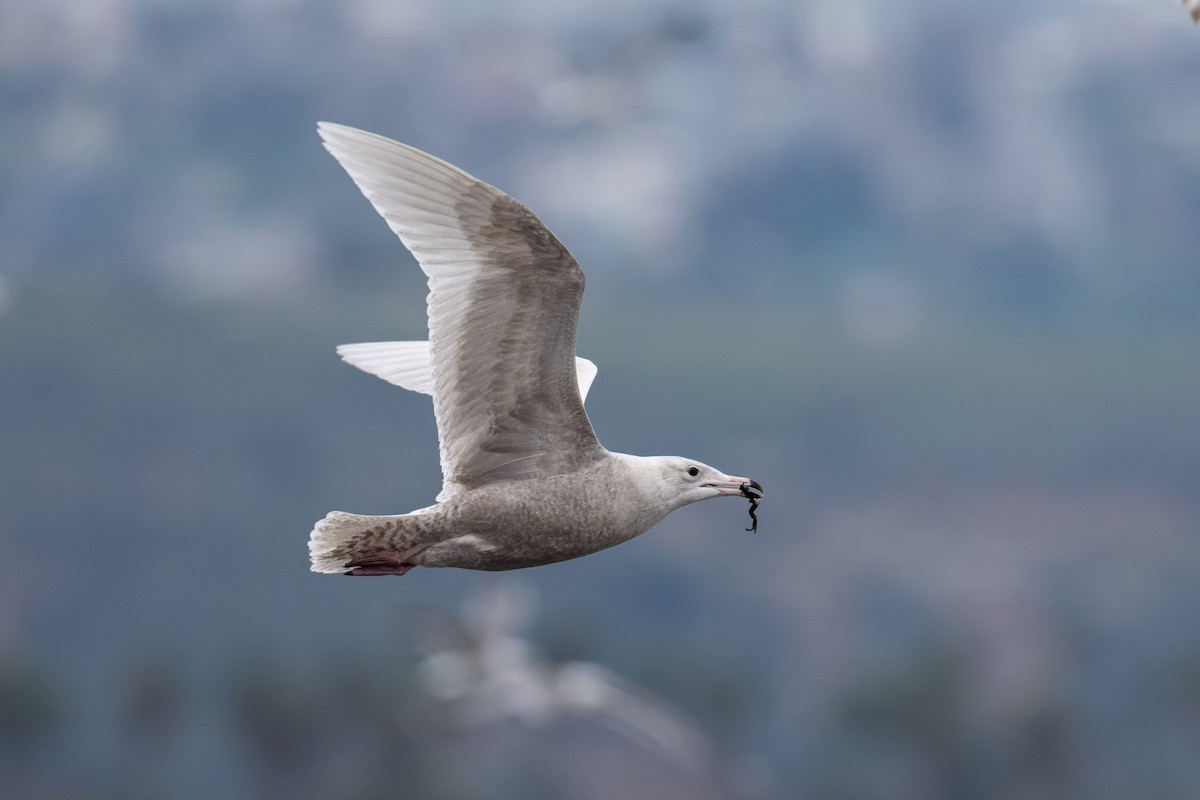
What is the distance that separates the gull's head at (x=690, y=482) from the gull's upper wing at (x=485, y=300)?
227mm

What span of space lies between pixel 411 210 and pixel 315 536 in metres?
0.80

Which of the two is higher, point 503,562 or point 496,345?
point 496,345

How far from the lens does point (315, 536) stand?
375 centimetres

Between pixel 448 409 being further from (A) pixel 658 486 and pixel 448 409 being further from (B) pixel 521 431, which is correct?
(A) pixel 658 486

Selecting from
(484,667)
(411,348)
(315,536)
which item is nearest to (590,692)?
(484,667)

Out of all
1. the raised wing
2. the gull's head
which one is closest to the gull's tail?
the gull's head

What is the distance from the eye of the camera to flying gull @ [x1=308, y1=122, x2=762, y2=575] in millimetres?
3559

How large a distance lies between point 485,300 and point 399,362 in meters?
1.33

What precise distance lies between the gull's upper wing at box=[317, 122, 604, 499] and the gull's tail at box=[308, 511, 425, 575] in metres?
0.24

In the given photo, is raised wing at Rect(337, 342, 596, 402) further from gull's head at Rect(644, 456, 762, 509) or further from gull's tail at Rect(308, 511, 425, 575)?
gull's tail at Rect(308, 511, 425, 575)

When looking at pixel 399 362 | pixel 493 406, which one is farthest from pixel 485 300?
pixel 399 362

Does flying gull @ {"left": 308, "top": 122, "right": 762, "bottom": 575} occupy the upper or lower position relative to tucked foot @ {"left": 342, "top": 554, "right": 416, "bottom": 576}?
upper

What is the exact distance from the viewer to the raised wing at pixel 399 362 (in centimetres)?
477

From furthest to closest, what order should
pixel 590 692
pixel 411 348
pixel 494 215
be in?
pixel 590 692
pixel 411 348
pixel 494 215
